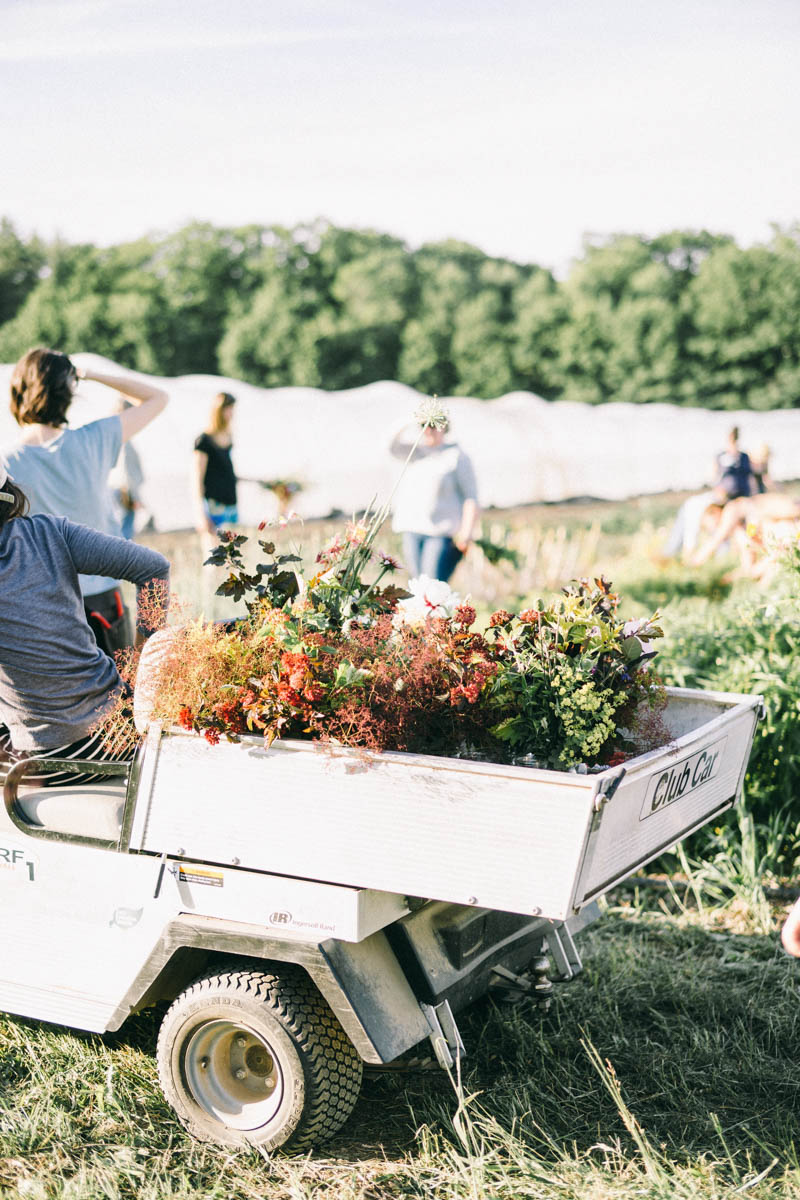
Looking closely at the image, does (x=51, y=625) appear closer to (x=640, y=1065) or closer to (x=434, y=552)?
(x=640, y=1065)

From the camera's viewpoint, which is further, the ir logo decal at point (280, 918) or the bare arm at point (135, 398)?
the bare arm at point (135, 398)

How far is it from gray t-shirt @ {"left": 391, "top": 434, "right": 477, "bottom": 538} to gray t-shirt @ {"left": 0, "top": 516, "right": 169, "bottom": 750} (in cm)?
435

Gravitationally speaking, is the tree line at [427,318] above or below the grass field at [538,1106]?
above

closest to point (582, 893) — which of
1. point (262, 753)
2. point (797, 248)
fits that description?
point (262, 753)

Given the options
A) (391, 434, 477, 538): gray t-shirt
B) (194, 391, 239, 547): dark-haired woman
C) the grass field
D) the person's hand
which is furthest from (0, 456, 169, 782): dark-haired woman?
(391, 434, 477, 538): gray t-shirt

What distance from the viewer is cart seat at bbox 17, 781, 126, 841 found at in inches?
116

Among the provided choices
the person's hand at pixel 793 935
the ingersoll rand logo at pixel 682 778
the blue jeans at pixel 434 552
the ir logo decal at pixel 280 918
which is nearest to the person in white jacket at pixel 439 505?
the blue jeans at pixel 434 552

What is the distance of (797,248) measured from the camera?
1874 inches

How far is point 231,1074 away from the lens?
Answer: 2.93 m

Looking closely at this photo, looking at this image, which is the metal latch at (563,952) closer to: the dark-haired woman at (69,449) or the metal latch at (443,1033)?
the metal latch at (443,1033)

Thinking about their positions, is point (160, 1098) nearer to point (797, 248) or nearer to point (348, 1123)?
point (348, 1123)

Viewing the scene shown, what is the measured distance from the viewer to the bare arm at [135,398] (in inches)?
173

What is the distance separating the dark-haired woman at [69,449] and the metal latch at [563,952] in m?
1.81

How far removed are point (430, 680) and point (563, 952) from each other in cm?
112
